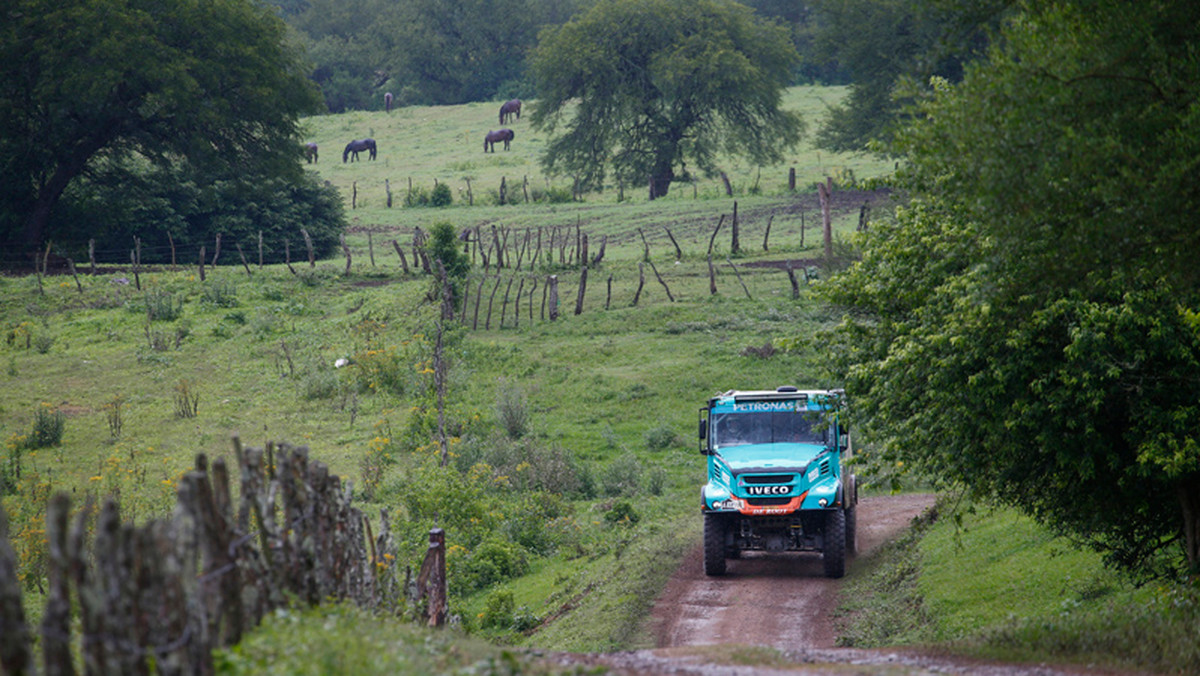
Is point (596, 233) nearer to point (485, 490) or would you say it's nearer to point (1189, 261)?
point (485, 490)

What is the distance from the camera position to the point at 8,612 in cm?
557

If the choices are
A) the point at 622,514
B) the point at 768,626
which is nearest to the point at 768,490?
the point at 768,626

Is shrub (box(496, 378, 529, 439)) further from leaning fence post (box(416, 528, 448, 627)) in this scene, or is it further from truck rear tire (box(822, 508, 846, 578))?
leaning fence post (box(416, 528, 448, 627))

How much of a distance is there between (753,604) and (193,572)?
953cm

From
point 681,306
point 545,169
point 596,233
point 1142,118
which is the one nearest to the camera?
point 1142,118

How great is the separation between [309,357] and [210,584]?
23.2 m

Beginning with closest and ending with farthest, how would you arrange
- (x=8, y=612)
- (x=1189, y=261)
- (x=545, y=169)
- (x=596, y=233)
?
(x=8, y=612), (x=1189, y=261), (x=596, y=233), (x=545, y=169)

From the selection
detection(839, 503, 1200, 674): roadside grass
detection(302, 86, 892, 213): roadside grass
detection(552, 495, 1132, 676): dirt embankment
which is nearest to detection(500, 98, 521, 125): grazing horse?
detection(302, 86, 892, 213): roadside grass

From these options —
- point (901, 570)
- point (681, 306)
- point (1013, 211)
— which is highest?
point (1013, 211)

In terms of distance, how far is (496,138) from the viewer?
72.2 meters

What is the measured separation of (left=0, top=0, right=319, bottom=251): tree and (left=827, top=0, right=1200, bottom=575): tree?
103 feet

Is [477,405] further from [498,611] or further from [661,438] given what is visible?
[498,611]

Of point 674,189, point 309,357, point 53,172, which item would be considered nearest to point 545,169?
point 674,189

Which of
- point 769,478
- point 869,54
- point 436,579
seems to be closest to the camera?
point 436,579
